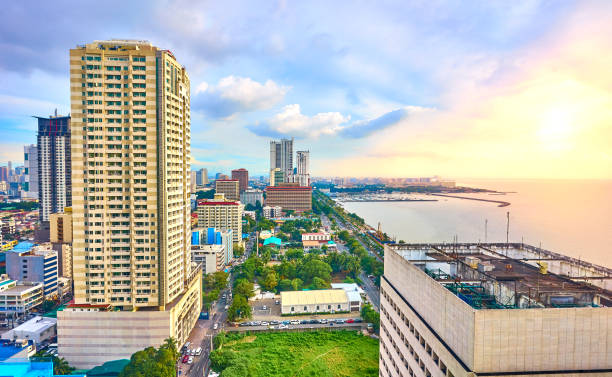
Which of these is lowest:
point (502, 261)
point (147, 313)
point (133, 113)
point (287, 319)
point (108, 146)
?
point (287, 319)

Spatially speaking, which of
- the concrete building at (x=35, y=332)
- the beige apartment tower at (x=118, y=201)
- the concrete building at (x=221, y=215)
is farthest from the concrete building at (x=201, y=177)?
the beige apartment tower at (x=118, y=201)

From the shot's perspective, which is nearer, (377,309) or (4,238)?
(377,309)

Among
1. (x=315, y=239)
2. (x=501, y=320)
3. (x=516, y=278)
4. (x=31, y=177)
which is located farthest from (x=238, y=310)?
(x=31, y=177)

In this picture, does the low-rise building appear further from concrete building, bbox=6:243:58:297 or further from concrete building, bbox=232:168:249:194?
concrete building, bbox=232:168:249:194

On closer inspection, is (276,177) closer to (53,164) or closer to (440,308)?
(53,164)

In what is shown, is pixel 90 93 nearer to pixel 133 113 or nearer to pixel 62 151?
pixel 133 113

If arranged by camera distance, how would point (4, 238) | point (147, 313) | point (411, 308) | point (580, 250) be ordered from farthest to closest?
point (4, 238)
point (580, 250)
point (147, 313)
point (411, 308)

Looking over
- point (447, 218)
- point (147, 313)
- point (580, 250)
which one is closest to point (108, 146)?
point (147, 313)
